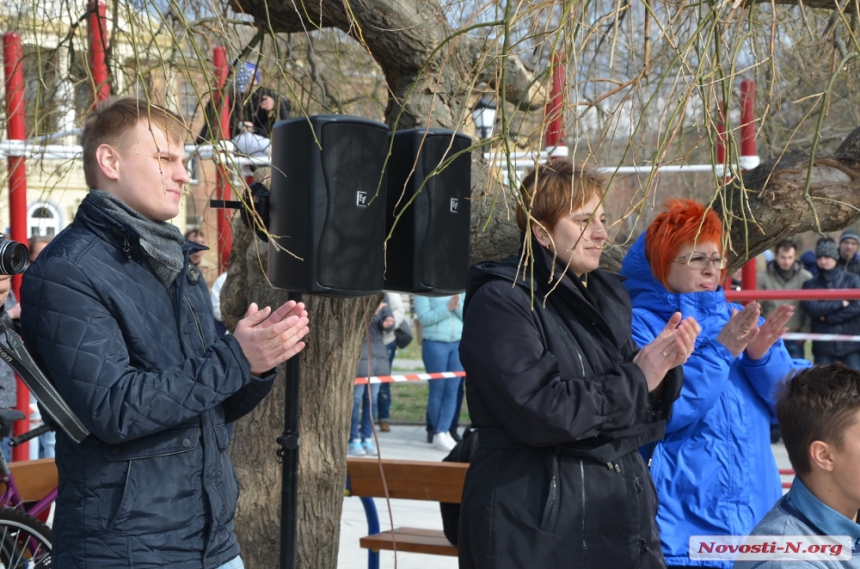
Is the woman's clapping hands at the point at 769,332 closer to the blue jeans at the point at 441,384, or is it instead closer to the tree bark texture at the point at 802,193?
the tree bark texture at the point at 802,193

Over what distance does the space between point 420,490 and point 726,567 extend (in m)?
1.44

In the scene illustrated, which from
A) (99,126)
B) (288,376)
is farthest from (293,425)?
(99,126)

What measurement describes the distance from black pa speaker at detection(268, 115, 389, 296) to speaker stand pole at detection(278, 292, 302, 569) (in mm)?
323

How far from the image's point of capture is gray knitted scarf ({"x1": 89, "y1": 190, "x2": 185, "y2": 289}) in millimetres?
2037

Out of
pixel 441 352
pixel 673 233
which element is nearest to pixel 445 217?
pixel 673 233

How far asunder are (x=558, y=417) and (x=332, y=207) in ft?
2.89

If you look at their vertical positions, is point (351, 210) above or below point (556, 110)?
below

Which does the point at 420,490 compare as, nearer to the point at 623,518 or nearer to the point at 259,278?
the point at 259,278

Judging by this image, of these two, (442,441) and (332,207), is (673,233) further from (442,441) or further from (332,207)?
(442,441)

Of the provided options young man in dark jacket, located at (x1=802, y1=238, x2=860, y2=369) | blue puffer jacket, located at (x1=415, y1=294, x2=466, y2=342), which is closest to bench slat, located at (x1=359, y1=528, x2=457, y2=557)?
blue puffer jacket, located at (x1=415, y1=294, x2=466, y2=342)

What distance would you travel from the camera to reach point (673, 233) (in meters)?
2.89

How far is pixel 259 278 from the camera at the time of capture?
3.54m

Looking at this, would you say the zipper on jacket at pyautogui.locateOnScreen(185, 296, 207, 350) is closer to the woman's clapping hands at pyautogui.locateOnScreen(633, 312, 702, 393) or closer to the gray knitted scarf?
the gray knitted scarf

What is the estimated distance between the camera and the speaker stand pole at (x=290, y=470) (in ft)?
9.52
